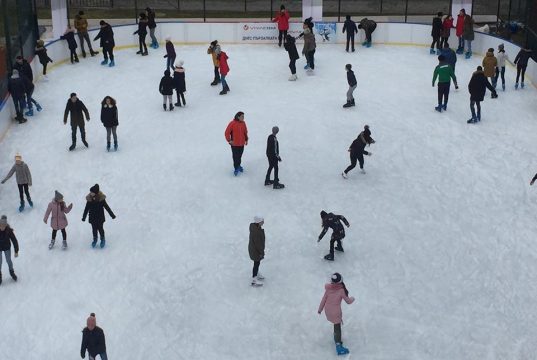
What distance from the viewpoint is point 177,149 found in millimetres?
22438

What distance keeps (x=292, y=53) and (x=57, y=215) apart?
10.8 metres

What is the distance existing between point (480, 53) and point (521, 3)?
6.37ft

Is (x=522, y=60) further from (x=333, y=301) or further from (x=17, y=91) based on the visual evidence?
(x=333, y=301)

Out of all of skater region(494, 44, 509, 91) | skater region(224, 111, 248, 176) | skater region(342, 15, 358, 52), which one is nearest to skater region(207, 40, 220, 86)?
skater region(342, 15, 358, 52)

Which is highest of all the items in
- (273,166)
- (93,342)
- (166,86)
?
(166,86)

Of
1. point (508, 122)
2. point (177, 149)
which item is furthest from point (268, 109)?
point (508, 122)

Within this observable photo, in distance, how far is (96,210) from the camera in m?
17.5

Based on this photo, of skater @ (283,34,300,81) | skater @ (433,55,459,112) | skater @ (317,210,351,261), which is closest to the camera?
skater @ (317,210,351,261)

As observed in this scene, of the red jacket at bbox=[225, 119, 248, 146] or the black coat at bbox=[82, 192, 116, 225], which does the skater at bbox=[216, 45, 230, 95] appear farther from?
the black coat at bbox=[82, 192, 116, 225]

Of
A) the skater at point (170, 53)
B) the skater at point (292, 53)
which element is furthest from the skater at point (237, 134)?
the skater at point (170, 53)

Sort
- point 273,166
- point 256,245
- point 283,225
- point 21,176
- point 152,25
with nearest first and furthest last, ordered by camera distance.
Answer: point 256,245 → point 283,225 → point 21,176 → point 273,166 → point 152,25

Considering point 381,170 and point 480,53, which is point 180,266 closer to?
point 381,170

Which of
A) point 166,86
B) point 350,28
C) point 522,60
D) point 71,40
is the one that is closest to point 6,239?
point 166,86

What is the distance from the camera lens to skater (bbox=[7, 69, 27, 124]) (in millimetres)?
23062
